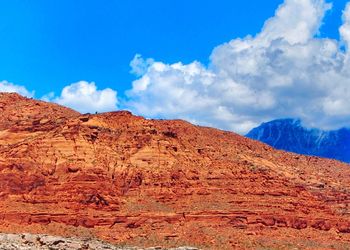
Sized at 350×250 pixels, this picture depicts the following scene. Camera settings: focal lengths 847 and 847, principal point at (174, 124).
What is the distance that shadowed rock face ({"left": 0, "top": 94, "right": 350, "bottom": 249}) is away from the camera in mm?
113125

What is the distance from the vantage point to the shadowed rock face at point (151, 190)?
113 m

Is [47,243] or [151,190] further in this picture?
[151,190]

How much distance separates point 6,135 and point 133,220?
98.5 ft

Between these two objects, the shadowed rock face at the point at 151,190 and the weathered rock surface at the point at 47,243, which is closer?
the weathered rock surface at the point at 47,243

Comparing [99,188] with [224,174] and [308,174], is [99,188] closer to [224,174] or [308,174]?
[224,174]

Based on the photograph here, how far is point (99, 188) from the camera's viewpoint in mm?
118812

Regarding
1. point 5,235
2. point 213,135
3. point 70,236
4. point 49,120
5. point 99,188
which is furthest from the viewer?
point 213,135

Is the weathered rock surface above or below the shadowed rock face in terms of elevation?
below

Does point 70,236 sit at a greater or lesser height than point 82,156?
lesser

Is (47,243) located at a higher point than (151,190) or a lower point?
lower

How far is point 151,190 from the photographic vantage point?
121375 millimetres

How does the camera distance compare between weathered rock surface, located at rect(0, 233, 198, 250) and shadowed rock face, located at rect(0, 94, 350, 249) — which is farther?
shadowed rock face, located at rect(0, 94, 350, 249)

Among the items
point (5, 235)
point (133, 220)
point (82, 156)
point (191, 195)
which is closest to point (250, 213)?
point (191, 195)

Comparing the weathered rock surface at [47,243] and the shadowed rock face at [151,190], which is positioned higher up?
the shadowed rock face at [151,190]
